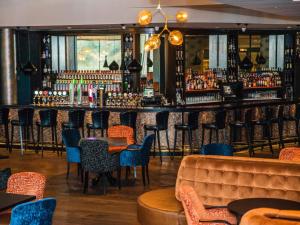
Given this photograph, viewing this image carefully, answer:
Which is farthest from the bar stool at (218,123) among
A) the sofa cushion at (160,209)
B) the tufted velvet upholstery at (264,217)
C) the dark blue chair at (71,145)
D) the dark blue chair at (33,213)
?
the tufted velvet upholstery at (264,217)

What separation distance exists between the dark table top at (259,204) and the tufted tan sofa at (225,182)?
17.1 inches

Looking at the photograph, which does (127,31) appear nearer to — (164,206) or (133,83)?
(133,83)

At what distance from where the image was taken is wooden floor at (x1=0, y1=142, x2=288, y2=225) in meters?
8.32

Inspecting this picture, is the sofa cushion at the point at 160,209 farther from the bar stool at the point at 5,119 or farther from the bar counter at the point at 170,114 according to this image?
the bar stool at the point at 5,119

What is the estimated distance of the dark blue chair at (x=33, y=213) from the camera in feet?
16.7

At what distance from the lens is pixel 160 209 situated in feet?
23.1

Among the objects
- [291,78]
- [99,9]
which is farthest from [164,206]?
[291,78]

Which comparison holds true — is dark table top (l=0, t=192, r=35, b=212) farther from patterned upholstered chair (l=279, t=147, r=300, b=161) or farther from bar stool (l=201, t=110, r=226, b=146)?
bar stool (l=201, t=110, r=226, b=146)

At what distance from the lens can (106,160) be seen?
9508 mm

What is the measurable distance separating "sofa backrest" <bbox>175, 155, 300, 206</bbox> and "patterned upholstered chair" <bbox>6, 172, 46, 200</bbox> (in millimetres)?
1698

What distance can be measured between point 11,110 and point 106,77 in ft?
10.6

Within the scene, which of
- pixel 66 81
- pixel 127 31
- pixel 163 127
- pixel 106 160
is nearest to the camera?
pixel 106 160

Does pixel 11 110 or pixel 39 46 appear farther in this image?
pixel 39 46

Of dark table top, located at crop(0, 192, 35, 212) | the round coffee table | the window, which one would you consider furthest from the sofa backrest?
the window
